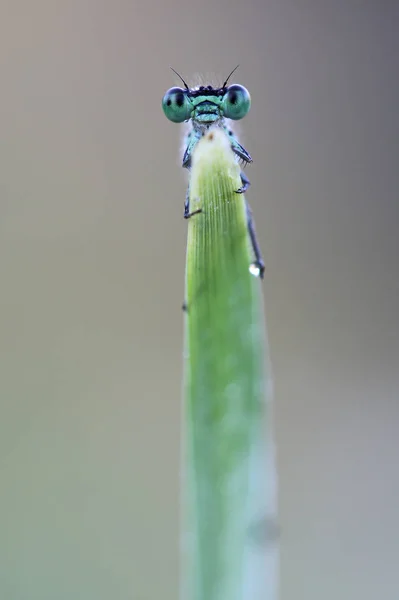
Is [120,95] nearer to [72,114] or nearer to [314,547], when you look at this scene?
[72,114]

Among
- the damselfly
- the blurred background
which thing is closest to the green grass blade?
the damselfly

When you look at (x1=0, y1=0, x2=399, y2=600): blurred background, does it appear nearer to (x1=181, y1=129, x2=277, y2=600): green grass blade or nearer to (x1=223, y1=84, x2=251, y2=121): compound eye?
(x1=223, y1=84, x2=251, y2=121): compound eye

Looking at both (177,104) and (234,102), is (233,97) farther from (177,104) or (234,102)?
(177,104)

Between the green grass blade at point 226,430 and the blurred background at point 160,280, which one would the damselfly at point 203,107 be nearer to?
the green grass blade at point 226,430

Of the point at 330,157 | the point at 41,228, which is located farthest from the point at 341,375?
the point at 41,228

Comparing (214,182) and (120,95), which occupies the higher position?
(120,95)

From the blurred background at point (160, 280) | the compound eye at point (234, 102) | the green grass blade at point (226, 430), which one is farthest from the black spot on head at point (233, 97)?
the blurred background at point (160, 280)
